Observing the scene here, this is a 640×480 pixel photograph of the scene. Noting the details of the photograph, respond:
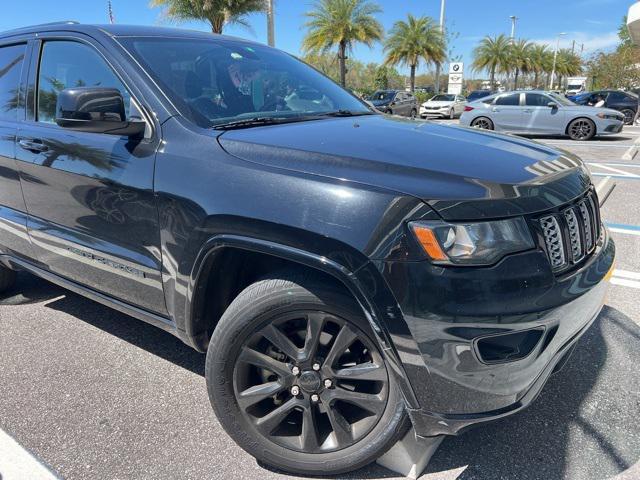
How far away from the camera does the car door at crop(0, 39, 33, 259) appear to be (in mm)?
2945

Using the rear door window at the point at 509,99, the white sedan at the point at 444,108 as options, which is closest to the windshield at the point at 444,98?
the white sedan at the point at 444,108

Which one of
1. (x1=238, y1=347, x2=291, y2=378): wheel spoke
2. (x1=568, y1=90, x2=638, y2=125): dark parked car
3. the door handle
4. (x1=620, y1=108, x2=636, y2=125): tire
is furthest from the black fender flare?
(x1=620, y1=108, x2=636, y2=125): tire

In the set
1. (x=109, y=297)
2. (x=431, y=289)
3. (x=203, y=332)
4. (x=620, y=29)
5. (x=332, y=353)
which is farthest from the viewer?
(x=620, y=29)

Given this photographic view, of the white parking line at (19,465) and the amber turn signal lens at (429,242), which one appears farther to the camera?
the white parking line at (19,465)

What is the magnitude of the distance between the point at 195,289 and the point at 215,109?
0.88 metres

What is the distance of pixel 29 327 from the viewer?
3361 mm

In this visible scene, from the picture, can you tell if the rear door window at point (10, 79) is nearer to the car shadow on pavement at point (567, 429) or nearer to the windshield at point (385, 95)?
the car shadow on pavement at point (567, 429)

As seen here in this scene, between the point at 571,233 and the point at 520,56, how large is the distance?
54.5 metres

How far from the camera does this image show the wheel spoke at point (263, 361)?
2000mm

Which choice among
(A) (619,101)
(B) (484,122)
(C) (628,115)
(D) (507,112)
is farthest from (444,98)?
(D) (507,112)

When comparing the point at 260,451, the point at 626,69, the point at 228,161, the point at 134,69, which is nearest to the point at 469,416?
the point at 260,451

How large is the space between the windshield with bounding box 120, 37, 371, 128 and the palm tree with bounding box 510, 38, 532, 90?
51037 mm

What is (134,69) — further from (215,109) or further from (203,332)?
(203,332)

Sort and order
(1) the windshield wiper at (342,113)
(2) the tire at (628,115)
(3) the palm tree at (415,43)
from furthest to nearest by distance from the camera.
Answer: (3) the palm tree at (415,43) → (2) the tire at (628,115) → (1) the windshield wiper at (342,113)
